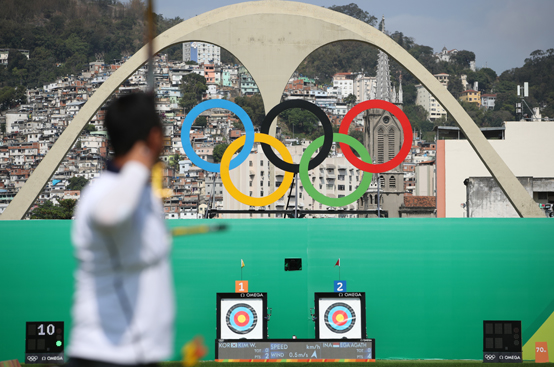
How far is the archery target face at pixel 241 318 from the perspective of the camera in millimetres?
10164

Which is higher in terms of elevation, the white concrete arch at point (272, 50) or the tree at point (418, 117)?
the tree at point (418, 117)

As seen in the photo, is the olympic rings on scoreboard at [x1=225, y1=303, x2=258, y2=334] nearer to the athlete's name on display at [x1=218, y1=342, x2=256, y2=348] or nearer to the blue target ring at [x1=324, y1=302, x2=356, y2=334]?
the athlete's name on display at [x1=218, y1=342, x2=256, y2=348]

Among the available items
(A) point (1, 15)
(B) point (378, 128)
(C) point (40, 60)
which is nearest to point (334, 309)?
(B) point (378, 128)

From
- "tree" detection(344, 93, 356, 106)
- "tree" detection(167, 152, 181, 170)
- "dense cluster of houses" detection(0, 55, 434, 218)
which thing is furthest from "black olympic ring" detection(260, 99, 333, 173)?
"tree" detection(344, 93, 356, 106)

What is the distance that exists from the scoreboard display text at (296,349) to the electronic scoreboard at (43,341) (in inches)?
106

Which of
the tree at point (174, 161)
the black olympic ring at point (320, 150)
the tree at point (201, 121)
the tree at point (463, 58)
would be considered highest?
the tree at point (463, 58)

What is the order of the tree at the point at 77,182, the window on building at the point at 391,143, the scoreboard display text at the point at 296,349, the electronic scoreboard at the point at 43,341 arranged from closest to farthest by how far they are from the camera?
1. the electronic scoreboard at the point at 43,341
2. the scoreboard display text at the point at 296,349
3. the window on building at the point at 391,143
4. the tree at the point at 77,182

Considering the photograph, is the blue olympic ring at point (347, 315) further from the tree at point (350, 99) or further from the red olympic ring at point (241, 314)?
the tree at point (350, 99)

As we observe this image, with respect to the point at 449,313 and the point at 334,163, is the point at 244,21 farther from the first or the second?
the point at 334,163

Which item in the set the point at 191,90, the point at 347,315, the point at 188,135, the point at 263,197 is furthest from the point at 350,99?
the point at 347,315

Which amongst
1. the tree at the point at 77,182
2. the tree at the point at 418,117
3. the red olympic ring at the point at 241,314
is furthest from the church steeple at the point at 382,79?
the red olympic ring at the point at 241,314

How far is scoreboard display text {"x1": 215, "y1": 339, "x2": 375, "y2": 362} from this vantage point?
10.1 meters

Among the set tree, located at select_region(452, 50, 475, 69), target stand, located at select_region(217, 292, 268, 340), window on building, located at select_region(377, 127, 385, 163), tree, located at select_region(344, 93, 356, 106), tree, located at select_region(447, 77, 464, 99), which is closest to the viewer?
target stand, located at select_region(217, 292, 268, 340)

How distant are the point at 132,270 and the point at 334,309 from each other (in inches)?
343
